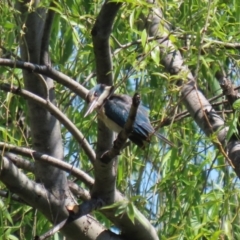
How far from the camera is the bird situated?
11.5 feet

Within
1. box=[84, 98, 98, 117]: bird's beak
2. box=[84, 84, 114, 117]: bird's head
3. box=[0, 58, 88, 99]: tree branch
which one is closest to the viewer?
box=[0, 58, 88, 99]: tree branch

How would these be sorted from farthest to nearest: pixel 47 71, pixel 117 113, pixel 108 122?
pixel 117 113 → pixel 108 122 → pixel 47 71

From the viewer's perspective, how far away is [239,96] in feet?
10.8

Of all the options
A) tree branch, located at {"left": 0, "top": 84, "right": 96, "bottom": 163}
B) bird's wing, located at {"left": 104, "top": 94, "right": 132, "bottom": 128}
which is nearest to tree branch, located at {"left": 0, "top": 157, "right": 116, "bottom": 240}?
tree branch, located at {"left": 0, "top": 84, "right": 96, "bottom": 163}

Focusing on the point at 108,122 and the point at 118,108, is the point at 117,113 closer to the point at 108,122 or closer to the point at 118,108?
the point at 118,108

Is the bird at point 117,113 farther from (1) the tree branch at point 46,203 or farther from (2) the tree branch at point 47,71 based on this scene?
(1) the tree branch at point 46,203

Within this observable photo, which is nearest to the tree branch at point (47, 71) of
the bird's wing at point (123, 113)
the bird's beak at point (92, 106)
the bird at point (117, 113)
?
the bird at point (117, 113)

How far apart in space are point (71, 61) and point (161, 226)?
3.14ft

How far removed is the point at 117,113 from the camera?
3.97 meters

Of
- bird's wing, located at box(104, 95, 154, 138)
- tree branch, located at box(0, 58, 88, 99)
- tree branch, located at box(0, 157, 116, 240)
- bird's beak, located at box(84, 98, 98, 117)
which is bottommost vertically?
tree branch, located at box(0, 157, 116, 240)

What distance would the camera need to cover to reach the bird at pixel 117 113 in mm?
3518

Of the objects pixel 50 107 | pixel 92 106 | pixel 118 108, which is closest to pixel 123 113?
pixel 118 108

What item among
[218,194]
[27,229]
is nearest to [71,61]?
[27,229]

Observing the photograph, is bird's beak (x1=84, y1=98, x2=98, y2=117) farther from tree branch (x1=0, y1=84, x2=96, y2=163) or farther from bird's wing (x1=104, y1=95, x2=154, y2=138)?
tree branch (x1=0, y1=84, x2=96, y2=163)
